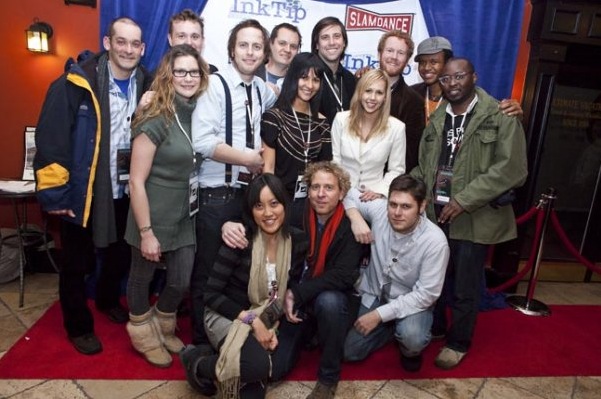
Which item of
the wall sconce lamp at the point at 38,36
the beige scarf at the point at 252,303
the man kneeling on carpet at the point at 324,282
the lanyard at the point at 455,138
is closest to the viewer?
the beige scarf at the point at 252,303

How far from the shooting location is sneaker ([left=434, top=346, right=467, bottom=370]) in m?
2.81

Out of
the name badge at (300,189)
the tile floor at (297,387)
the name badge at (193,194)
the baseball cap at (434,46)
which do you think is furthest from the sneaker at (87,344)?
the baseball cap at (434,46)

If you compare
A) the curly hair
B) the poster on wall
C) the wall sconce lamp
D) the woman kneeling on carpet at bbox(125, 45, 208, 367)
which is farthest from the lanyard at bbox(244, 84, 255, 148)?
the poster on wall

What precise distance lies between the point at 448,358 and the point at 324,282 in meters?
1.05

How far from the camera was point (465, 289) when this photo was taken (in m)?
2.80

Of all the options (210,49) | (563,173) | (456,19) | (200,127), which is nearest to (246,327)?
(200,127)

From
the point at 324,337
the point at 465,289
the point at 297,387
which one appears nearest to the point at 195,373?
the point at 297,387

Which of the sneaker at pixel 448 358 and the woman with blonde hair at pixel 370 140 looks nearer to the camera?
the woman with blonde hair at pixel 370 140

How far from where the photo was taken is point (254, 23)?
254cm

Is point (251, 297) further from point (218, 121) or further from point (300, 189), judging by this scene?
point (218, 121)

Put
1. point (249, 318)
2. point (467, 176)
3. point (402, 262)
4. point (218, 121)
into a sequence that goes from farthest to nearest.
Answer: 1. point (467, 176)
2. point (402, 262)
3. point (218, 121)
4. point (249, 318)

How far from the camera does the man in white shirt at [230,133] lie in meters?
2.42

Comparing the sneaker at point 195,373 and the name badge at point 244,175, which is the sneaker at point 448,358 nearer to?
the sneaker at point 195,373

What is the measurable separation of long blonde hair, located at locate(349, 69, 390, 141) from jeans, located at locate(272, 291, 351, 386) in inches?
40.1
